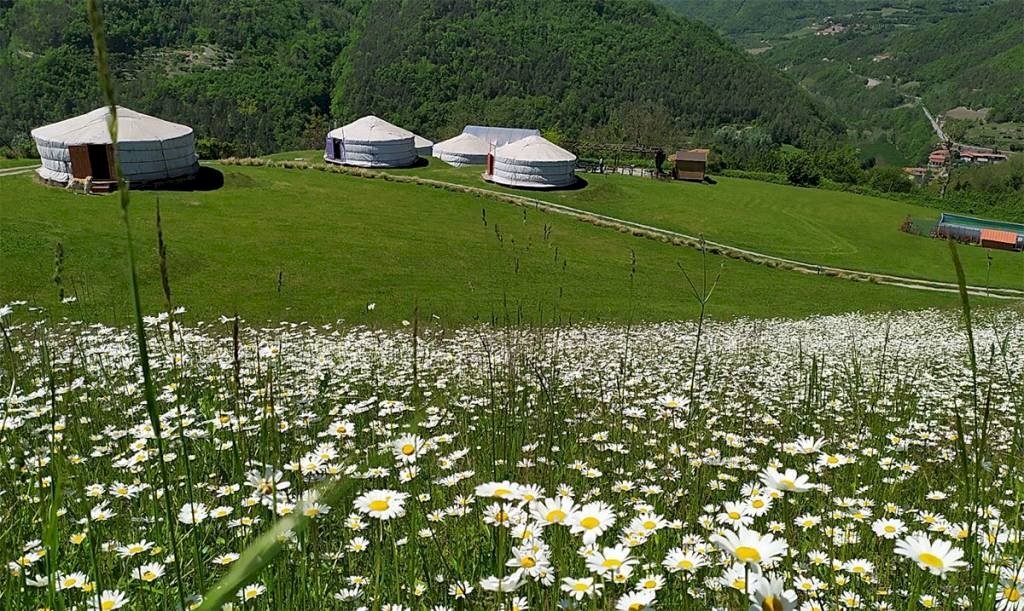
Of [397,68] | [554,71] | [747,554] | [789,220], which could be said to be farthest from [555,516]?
[554,71]

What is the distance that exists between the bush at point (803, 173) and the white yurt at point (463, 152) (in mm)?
34504

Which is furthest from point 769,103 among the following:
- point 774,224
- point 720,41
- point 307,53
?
point 774,224

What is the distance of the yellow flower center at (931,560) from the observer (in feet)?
5.58

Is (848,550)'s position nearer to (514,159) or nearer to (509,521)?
(509,521)

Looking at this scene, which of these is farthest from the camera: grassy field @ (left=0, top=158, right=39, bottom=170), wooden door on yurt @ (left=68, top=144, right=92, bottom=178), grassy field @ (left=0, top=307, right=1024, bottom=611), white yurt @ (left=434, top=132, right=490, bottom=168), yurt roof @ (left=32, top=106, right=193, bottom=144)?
white yurt @ (left=434, top=132, right=490, bottom=168)

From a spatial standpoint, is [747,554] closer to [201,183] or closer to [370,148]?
[201,183]

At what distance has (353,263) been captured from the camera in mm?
23812

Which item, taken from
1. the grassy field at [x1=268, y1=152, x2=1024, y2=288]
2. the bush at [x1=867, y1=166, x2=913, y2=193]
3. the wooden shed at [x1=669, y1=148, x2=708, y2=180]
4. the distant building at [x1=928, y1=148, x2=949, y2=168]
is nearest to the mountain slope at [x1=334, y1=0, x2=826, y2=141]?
the distant building at [x1=928, y1=148, x2=949, y2=168]

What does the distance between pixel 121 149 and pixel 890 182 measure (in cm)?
7123

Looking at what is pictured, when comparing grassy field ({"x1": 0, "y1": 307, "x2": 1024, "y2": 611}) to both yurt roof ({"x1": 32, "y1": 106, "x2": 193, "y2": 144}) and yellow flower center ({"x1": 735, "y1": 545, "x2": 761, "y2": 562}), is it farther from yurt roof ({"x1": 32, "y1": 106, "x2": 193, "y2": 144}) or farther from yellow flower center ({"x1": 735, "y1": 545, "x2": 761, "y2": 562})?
yurt roof ({"x1": 32, "y1": 106, "x2": 193, "y2": 144})

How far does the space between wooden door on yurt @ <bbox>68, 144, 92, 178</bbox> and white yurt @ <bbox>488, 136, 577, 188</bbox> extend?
24.2 m

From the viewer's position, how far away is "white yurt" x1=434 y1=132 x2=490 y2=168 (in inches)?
2371

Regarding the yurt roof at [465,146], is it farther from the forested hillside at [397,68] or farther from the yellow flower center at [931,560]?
the yellow flower center at [931,560]

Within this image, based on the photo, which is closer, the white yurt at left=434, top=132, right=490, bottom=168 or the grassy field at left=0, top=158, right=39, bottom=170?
the grassy field at left=0, top=158, right=39, bottom=170
